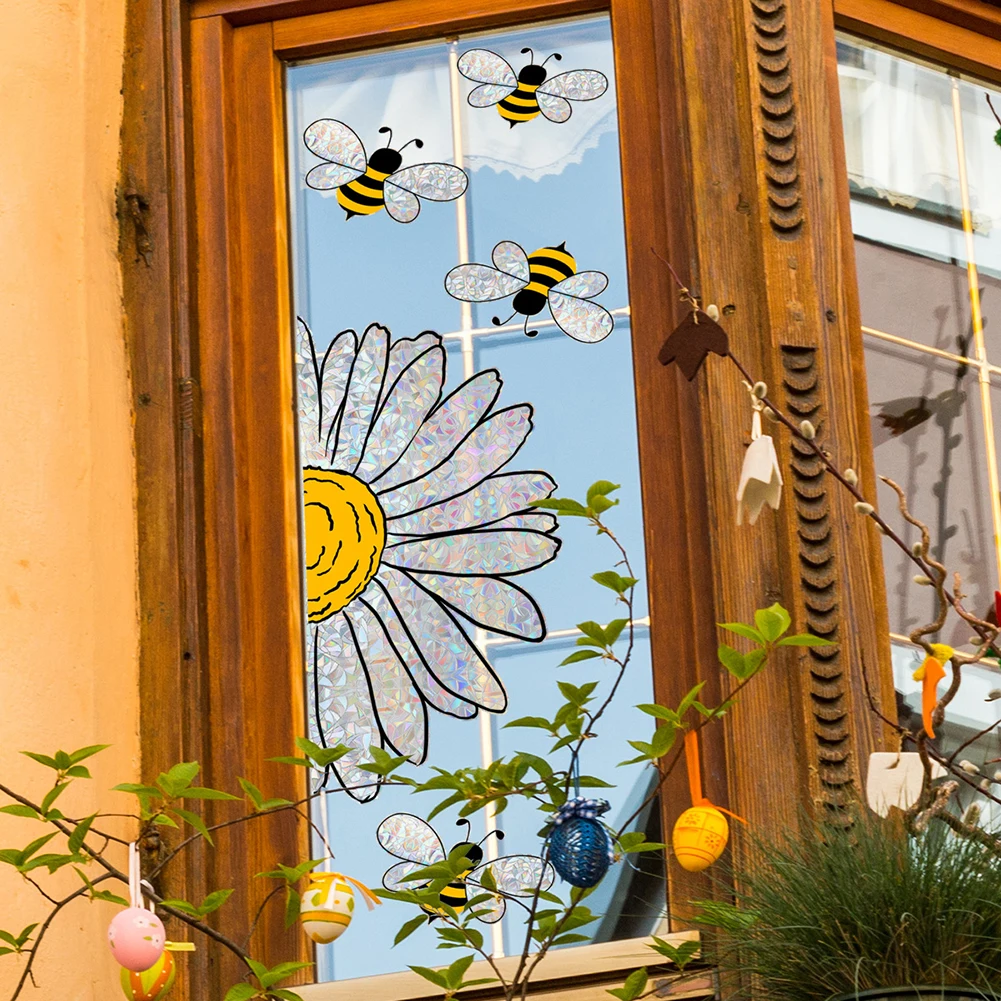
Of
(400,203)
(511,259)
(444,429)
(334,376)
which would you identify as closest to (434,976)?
(444,429)

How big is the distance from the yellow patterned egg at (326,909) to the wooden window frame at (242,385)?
1.15 feet

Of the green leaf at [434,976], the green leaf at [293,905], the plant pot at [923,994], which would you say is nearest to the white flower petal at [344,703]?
the green leaf at [293,905]

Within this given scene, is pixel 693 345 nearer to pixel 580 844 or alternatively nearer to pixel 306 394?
pixel 580 844

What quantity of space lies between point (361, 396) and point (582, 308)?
350 millimetres

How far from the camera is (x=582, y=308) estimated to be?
10.7 ft

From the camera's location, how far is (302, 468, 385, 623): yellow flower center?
10.5ft

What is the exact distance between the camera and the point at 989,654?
102 inches

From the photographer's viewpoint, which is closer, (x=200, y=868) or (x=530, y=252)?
(x=200, y=868)

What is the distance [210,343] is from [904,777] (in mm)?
1276

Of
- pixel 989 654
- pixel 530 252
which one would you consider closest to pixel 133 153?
pixel 530 252

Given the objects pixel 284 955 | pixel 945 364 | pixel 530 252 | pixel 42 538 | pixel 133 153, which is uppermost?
pixel 133 153

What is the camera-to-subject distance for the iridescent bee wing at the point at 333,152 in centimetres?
339

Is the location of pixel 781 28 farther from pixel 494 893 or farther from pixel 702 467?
pixel 494 893

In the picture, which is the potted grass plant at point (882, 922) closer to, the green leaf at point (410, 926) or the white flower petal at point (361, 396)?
the green leaf at point (410, 926)
